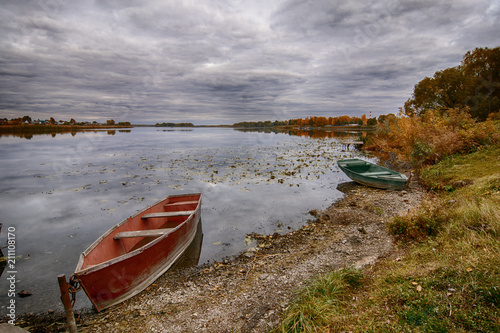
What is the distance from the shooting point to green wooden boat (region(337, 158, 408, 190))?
1512 centimetres

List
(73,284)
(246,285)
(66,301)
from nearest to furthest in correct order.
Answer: (66,301) → (73,284) → (246,285)

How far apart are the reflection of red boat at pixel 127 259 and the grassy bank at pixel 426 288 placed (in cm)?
442

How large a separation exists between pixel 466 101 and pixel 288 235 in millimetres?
45821

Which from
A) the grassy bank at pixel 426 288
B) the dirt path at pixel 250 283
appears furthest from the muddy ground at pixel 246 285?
the grassy bank at pixel 426 288

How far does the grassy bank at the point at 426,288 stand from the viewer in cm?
378

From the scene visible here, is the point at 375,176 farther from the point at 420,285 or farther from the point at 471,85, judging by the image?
the point at 471,85

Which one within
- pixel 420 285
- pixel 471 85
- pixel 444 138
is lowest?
pixel 420 285

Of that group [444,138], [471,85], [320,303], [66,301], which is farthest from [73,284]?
[471,85]

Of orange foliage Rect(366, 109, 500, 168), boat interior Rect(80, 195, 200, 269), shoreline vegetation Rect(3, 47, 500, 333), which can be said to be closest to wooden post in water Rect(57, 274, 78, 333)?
shoreline vegetation Rect(3, 47, 500, 333)

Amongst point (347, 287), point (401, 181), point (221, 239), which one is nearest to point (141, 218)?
point (221, 239)

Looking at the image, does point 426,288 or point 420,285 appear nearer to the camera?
point 426,288

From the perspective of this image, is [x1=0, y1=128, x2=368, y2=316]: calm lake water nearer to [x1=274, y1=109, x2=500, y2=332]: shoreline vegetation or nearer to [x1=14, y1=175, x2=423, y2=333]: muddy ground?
[x1=14, y1=175, x2=423, y2=333]: muddy ground

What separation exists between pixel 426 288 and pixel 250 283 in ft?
13.8

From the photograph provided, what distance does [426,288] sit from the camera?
444 centimetres
